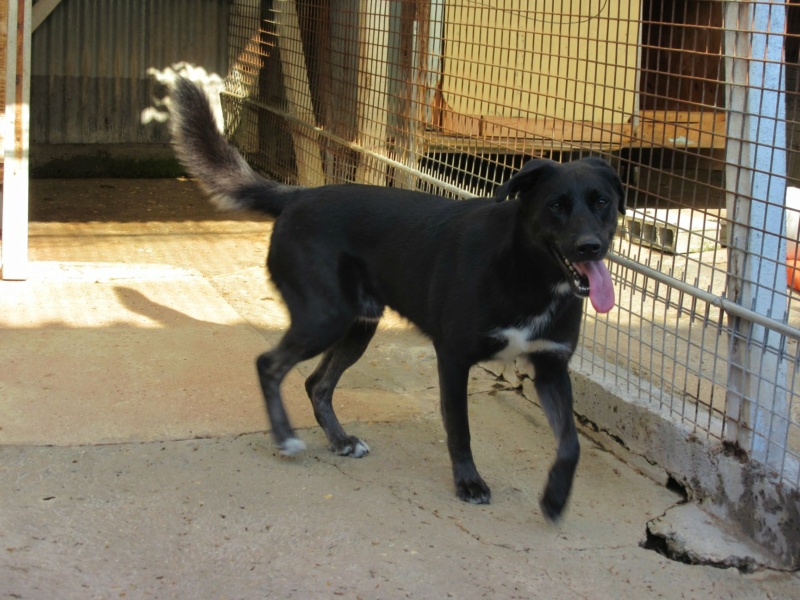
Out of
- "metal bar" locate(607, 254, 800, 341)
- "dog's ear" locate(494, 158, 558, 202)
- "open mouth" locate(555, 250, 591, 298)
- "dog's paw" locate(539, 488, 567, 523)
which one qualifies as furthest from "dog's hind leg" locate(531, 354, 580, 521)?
"dog's ear" locate(494, 158, 558, 202)

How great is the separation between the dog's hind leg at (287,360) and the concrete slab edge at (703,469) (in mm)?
1192

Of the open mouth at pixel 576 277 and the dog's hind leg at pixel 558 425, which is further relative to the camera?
the dog's hind leg at pixel 558 425

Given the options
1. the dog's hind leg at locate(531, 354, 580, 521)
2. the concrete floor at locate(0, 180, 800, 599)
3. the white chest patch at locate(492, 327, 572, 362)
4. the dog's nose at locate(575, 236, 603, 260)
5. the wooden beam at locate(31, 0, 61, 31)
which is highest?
the wooden beam at locate(31, 0, 61, 31)

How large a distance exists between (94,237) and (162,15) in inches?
123

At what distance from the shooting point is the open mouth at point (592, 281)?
3188mm

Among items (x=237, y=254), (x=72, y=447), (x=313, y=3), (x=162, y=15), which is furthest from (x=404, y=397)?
(x=162, y=15)

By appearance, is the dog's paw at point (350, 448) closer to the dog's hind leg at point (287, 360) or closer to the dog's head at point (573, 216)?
the dog's hind leg at point (287, 360)

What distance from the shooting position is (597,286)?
3188mm

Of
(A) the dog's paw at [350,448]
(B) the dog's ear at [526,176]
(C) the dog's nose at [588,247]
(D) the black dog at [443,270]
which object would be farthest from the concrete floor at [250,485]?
(B) the dog's ear at [526,176]

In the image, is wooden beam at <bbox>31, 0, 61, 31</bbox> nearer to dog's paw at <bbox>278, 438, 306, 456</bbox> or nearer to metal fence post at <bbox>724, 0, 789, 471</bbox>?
dog's paw at <bbox>278, 438, 306, 456</bbox>

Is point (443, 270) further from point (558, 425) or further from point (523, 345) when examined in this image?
point (558, 425)

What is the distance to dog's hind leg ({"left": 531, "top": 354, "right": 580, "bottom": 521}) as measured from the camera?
337cm

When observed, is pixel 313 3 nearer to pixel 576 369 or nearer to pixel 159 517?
pixel 576 369

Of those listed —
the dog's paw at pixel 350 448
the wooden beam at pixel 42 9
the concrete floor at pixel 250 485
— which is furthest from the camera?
the wooden beam at pixel 42 9
